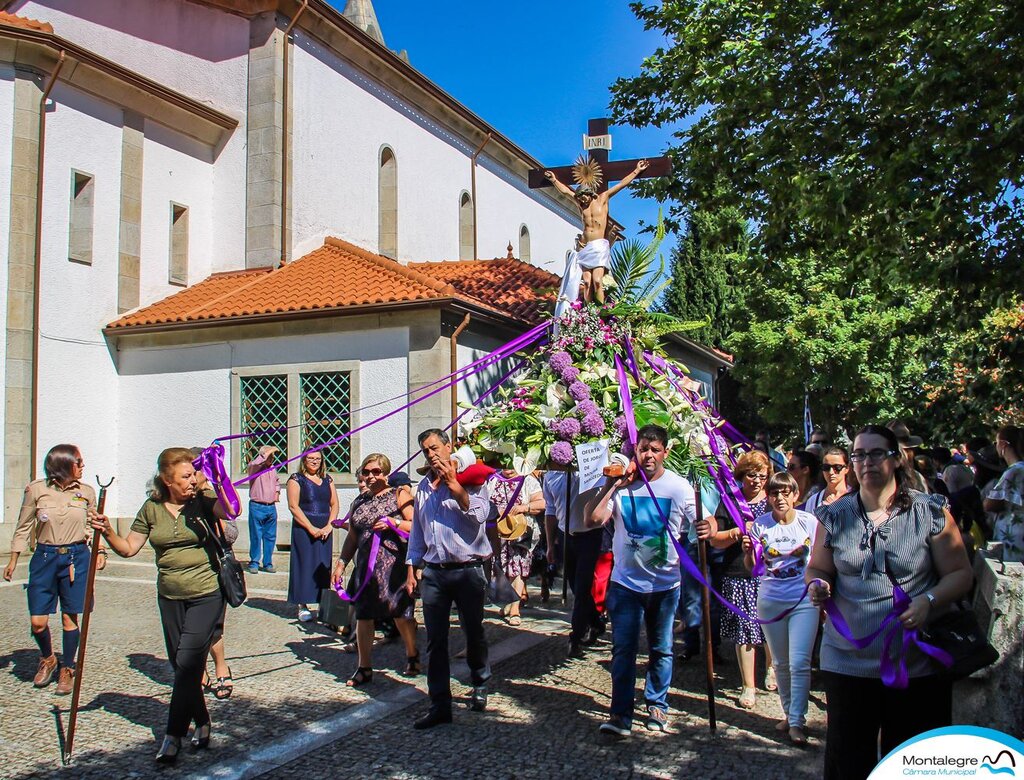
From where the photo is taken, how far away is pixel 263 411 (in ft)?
46.5

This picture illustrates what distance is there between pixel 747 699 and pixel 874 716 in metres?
2.67

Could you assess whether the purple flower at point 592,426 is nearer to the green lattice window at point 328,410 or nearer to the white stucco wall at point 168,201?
the green lattice window at point 328,410

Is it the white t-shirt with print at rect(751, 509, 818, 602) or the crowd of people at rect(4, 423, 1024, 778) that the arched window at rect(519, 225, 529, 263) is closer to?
the crowd of people at rect(4, 423, 1024, 778)

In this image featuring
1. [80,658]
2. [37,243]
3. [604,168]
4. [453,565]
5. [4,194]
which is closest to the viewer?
[80,658]

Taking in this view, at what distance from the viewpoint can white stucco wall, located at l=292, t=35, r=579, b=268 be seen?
16391mm

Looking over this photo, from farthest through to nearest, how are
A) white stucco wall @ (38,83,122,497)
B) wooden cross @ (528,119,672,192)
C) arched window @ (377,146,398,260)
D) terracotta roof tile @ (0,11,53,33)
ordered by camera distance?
1. arched window @ (377,146,398,260)
2. white stucco wall @ (38,83,122,497)
3. terracotta roof tile @ (0,11,53,33)
4. wooden cross @ (528,119,672,192)

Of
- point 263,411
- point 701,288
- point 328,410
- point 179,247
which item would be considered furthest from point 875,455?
point 701,288

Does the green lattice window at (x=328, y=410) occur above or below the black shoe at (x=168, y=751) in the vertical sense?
above

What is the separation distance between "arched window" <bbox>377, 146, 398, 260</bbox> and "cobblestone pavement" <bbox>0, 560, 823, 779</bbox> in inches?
465

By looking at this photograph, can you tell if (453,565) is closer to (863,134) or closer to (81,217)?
(863,134)

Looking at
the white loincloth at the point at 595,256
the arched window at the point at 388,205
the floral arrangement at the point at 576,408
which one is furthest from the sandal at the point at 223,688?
the arched window at the point at 388,205

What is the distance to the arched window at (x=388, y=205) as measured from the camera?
61.1 ft

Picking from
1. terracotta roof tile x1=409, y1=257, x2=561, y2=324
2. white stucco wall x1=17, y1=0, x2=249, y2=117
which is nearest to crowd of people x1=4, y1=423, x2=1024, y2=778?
terracotta roof tile x1=409, y1=257, x2=561, y2=324

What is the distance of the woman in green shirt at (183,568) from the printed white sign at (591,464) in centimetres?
223
